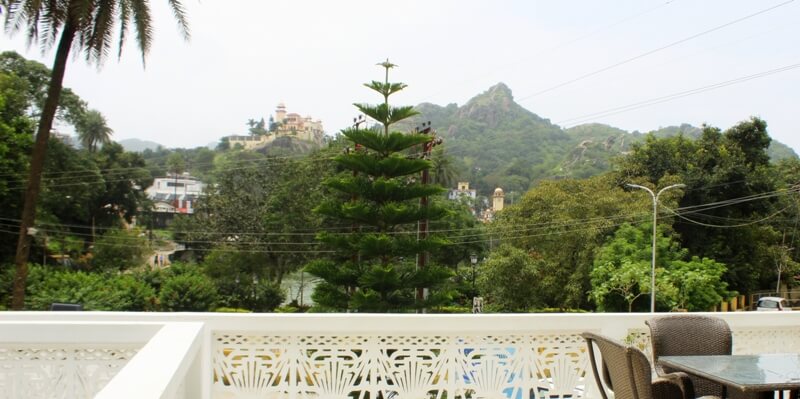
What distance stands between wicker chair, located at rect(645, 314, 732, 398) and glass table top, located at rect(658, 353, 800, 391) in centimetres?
14

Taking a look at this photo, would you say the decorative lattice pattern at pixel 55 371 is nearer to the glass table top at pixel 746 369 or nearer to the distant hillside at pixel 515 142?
the glass table top at pixel 746 369

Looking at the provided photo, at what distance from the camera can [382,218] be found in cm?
1490

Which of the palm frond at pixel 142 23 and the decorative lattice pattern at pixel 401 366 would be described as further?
the palm frond at pixel 142 23

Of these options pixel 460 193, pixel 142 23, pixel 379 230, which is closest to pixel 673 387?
pixel 142 23

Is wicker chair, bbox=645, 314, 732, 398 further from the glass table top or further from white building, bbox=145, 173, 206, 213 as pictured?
white building, bbox=145, 173, 206, 213

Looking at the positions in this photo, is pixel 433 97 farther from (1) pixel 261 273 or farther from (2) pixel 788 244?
(2) pixel 788 244

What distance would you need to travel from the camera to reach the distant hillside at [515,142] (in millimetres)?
41447

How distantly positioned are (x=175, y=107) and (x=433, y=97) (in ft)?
55.7

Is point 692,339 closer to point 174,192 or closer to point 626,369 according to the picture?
point 626,369

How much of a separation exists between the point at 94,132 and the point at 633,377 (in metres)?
34.5

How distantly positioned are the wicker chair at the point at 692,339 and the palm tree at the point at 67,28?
10290 mm

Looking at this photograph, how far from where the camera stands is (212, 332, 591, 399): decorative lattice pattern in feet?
8.95

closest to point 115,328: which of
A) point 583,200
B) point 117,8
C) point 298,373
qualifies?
point 298,373

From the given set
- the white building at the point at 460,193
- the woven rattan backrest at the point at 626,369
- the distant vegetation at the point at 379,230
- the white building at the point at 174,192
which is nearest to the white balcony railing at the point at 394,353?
the woven rattan backrest at the point at 626,369
